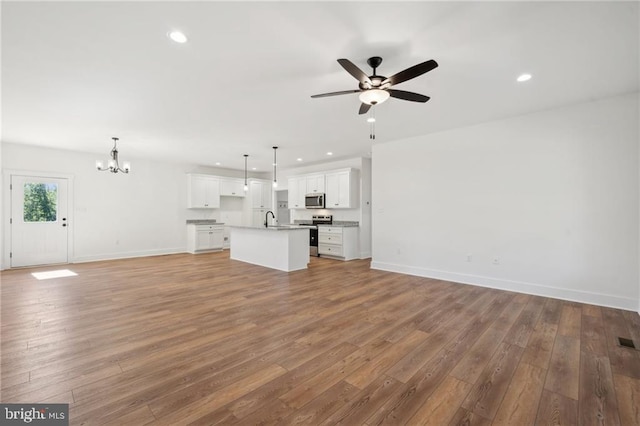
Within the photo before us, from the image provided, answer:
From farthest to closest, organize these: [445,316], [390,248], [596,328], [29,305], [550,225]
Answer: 1. [390,248]
2. [550,225]
3. [29,305]
4. [445,316]
5. [596,328]

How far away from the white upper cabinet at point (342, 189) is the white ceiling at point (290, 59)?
2.61 metres

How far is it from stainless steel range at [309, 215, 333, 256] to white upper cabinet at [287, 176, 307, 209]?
0.56m

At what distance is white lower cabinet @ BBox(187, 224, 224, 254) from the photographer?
27.0 ft

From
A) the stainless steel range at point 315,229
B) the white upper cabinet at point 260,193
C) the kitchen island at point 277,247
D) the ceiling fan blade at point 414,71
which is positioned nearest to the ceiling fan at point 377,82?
the ceiling fan blade at point 414,71

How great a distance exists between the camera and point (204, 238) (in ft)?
27.4

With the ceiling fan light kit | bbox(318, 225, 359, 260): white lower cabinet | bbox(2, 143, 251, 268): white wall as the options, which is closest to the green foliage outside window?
bbox(2, 143, 251, 268): white wall

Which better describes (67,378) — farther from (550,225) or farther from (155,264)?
(550,225)

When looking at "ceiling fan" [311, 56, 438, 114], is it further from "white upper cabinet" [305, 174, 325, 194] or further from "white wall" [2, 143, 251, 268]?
"white wall" [2, 143, 251, 268]

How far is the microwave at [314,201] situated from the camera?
25.5 ft

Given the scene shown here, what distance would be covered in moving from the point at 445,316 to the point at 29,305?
521 centimetres

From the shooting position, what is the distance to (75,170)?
6578mm

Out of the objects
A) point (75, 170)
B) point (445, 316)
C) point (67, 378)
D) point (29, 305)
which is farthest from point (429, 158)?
point (75, 170)

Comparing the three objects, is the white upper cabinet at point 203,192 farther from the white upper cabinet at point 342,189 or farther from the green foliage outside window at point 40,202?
the white upper cabinet at point 342,189

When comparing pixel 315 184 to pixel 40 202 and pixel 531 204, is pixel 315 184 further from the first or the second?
pixel 40 202
